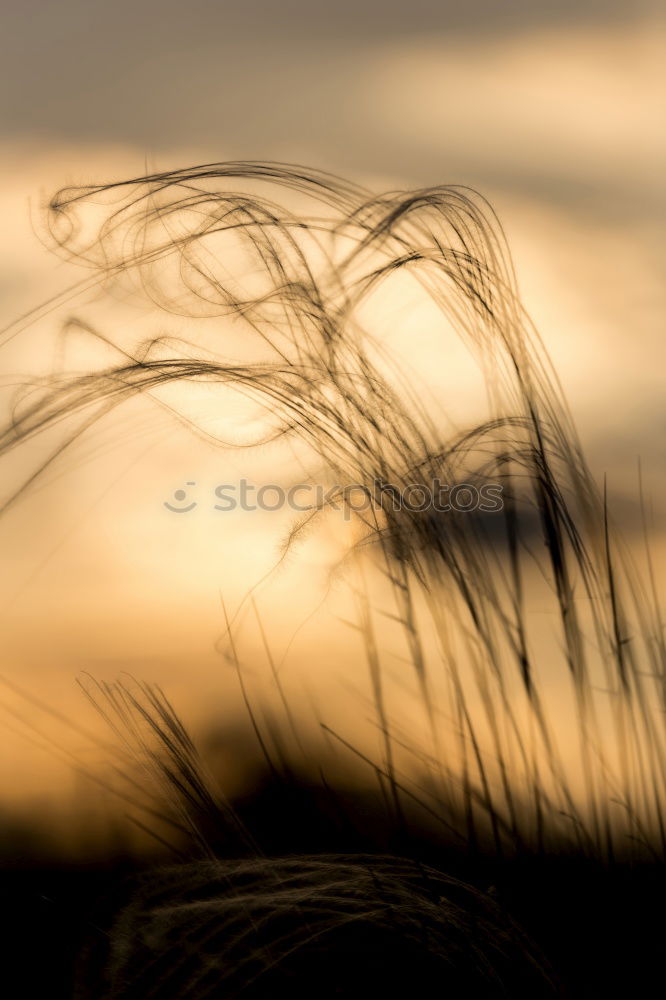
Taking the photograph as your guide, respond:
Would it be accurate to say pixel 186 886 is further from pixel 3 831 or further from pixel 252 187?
pixel 252 187

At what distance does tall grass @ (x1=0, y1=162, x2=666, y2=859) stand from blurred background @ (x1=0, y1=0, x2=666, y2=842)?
0.02 metres

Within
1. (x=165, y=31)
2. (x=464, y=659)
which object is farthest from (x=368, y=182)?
(x=464, y=659)

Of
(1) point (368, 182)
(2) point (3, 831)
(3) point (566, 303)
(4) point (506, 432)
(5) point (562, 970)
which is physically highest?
(1) point (368, 182)

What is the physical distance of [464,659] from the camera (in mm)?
742

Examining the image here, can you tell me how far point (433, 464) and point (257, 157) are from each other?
0.96 ft

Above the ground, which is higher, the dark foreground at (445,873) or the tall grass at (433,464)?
the tall grass at (433,464)

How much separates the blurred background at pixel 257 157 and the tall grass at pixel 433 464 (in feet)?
0.08

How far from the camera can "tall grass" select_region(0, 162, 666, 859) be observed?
0.73 meters

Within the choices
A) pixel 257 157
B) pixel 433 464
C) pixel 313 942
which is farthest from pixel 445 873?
pixel 257 157

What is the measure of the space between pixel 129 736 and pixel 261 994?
21cm

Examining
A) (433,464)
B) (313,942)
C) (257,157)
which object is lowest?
(313,942)

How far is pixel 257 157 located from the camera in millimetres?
764

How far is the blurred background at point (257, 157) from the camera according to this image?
0.74 meters

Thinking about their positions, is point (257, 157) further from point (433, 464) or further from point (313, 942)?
point (313, 942)
